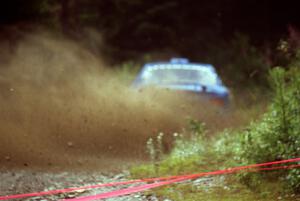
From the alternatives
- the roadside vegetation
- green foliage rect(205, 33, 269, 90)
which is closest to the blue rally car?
green foliage rect(205, 33, 269, 90)

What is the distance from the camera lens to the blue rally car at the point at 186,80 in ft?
36.3

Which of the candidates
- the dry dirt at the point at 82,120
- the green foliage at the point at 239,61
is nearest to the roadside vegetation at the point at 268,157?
the dry dirt at the point at 82,120

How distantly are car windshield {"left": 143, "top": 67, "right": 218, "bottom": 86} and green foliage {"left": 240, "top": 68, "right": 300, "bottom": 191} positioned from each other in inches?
223

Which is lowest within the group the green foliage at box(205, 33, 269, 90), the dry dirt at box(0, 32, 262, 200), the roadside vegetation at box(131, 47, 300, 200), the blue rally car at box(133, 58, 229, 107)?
the roadside vegetation at box(131, 47, 300, 200)

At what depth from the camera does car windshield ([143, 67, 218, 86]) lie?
1278 cm

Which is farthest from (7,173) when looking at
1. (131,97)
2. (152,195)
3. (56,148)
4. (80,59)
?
(80,59)

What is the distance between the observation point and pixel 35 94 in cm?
1095

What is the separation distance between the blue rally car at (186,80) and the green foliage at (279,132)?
3933mm

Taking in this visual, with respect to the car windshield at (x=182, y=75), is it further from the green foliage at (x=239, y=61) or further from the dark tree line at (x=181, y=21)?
the dark tree line at (x=181, y=21)

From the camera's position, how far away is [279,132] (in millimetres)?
6789

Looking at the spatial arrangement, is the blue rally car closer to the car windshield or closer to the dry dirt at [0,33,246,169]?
the car windshield

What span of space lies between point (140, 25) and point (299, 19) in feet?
22.5

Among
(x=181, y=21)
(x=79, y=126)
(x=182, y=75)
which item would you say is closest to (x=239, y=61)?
(x=182, y=75)

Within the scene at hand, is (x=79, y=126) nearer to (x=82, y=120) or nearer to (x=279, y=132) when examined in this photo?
(x=82, y=120)
